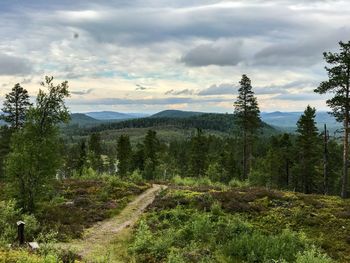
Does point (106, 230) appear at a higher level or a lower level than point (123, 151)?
lower

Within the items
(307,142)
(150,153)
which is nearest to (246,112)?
(307,142)

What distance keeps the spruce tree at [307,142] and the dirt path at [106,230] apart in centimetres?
2924

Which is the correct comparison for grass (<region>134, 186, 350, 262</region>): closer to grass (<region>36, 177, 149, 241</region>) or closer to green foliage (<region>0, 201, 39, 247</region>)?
grass (<region>36, 177, 149, 241</region>)

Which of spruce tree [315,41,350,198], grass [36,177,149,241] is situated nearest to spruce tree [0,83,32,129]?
grass [36,177,149,241]

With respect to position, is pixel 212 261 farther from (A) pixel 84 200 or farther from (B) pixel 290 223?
(A) pixel 84 200

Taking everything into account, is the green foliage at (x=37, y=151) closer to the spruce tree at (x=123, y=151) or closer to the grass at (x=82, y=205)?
the grass at (x=82, y=205)

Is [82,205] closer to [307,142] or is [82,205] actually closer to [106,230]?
[106,230]

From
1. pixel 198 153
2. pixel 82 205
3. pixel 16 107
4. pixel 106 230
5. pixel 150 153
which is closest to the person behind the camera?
pixel 106 230

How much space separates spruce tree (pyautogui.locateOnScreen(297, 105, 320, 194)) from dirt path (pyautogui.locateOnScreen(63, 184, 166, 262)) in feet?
95.9

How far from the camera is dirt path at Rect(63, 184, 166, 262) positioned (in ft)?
64.2

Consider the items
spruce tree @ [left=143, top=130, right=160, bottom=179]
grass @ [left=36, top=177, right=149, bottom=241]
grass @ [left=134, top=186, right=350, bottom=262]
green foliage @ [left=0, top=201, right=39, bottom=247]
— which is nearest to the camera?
green foliage @ [left=0, top=201, right=39, bottom=247]

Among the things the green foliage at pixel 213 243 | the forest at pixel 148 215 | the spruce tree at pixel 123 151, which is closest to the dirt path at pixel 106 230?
the forest at pixel 148 215

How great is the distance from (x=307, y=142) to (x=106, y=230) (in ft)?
124

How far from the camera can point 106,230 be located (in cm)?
2361
